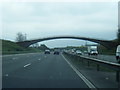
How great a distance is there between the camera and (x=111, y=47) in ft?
379

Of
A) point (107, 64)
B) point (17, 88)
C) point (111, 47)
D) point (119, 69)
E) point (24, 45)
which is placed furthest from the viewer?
point (24, 45)

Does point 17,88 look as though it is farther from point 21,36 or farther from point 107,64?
point 21,36

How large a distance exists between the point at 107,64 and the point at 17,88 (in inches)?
237

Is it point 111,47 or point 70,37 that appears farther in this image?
point 70,37

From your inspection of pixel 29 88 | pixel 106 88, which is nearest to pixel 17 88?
pixel 29 88

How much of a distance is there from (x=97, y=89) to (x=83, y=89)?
600 mm

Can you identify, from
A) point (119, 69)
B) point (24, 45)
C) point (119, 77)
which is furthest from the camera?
point (24, 45)

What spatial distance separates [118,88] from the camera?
1134 centimetres

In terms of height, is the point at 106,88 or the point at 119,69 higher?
the point at 119,69

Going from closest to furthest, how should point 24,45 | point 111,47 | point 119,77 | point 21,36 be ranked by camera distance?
point 119,77 < point 111,47 < point 24,45 < point 21,36

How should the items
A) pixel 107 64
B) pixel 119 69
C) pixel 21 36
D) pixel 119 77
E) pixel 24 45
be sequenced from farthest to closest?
pixel 21 36, pixel 24 45, pixel 107 64, pixel 119 77, pixel 119 69

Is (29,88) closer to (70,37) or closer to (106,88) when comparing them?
(106,88)

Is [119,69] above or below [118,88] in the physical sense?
above

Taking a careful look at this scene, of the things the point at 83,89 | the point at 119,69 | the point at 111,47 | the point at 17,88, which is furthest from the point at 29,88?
the point at 111,47
